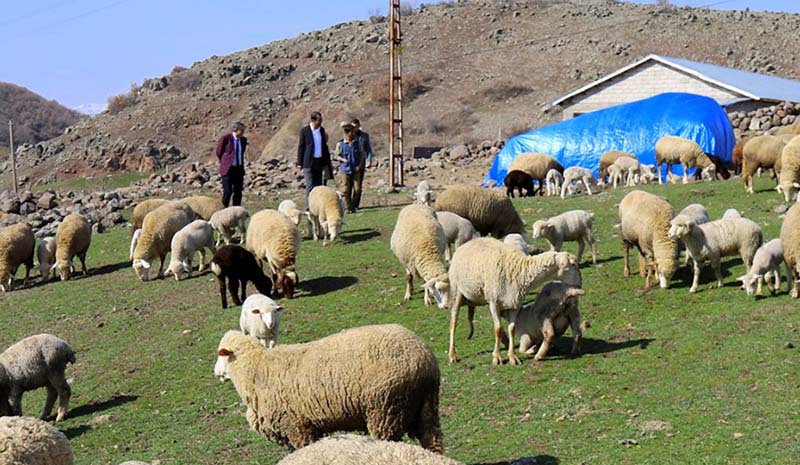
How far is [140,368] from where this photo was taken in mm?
13836

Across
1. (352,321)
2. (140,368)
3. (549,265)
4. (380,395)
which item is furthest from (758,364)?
(140,368)

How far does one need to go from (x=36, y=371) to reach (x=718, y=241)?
28.4 ft

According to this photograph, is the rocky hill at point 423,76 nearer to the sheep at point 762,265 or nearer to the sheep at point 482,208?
the sheep at point 482,208

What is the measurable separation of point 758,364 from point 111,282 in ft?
41.8

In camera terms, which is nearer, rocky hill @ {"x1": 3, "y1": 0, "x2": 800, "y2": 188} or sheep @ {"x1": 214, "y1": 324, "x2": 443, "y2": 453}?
sheep @ {"x1": 214, "y1": 324, "x2": 443, "y2": 453}

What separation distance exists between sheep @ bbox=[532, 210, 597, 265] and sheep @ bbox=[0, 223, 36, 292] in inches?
409

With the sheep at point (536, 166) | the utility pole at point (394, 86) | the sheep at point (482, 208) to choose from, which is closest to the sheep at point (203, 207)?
the sheep at point (482, 208)

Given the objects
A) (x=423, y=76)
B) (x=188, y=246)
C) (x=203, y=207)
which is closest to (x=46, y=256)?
(x=203, y=207)

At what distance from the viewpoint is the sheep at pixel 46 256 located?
21.1m

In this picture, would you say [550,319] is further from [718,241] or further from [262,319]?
[718,241]

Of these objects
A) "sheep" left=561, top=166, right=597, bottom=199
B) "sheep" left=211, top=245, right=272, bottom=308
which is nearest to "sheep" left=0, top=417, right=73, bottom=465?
"sheep" left=211, top=245, right=272, bottom=308

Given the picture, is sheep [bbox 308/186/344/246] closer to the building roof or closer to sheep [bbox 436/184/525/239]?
sheep [bbox 436/184/525/239]

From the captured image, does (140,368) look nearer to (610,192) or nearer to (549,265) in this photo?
(549,265)

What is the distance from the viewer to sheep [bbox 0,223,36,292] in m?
20.4
